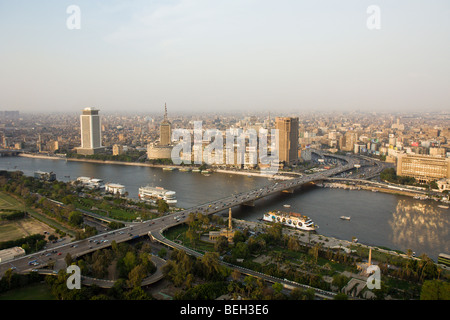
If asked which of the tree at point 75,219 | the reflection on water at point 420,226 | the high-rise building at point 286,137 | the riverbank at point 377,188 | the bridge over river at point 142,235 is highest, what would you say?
the high-rise building at point 286,137

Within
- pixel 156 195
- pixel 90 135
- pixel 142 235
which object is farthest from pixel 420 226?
pixel 90 135

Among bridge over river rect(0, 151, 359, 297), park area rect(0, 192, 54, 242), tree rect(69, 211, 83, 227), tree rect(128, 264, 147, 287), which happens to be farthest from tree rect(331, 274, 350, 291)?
park area rect(0, 192, 54, 242)

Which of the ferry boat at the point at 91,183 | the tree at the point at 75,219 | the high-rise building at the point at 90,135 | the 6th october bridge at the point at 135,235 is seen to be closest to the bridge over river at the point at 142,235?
the 6th october bridge at the point at 135,235

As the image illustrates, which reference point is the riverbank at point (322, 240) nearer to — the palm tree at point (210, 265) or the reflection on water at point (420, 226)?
the reflection on water at point (420, 226)

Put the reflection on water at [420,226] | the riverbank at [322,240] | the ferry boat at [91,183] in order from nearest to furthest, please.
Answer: the riverbank at [322,240] < the reflection on water at [420,226] < the ferry boat at [91,183]

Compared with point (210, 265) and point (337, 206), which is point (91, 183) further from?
point (210, 265)

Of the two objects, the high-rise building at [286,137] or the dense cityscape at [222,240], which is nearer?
the dense cityscape at [222,240]

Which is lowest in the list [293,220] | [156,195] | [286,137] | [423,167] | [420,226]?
[420,226]
